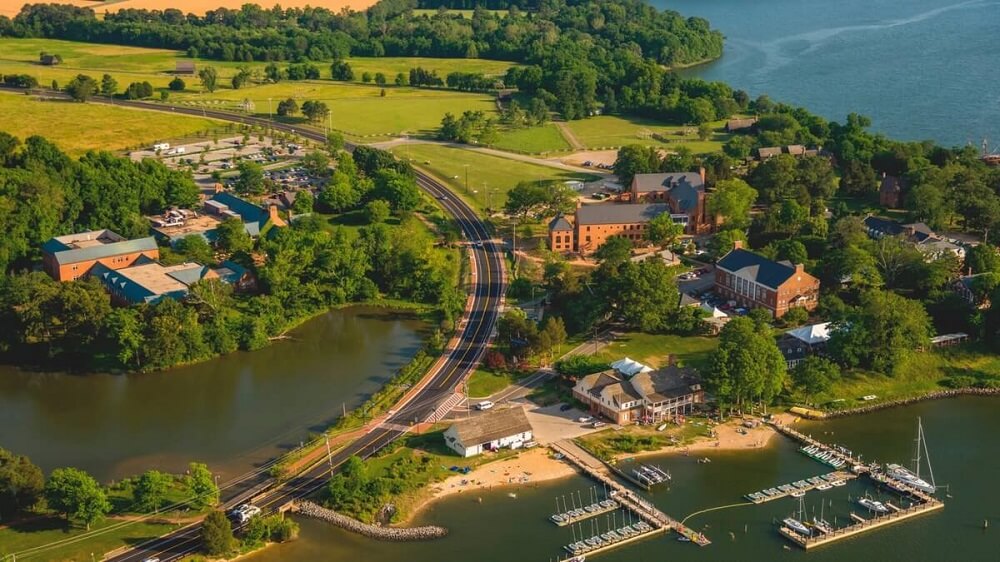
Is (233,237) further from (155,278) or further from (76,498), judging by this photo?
(76,498)

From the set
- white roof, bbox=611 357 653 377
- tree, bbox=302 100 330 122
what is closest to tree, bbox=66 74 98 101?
tree, bbox=302 100 330 122

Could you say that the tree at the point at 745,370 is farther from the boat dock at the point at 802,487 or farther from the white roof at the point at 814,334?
the boat dock at the point at 802,487

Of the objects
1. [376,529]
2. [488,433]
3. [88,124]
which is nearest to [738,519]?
[488,433]

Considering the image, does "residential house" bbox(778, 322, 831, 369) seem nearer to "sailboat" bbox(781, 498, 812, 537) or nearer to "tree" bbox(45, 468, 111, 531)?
"sailboat" bbox(781, 498, 812, 537)

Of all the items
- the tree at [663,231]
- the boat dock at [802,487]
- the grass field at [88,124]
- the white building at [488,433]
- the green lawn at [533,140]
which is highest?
the grass field at [88,124]

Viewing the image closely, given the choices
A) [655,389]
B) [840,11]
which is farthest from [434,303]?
[840,11]

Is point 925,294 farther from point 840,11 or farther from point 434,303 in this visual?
point 840,11

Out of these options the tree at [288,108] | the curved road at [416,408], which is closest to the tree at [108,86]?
the tree at [288,108]
